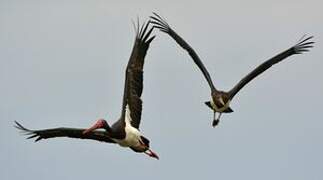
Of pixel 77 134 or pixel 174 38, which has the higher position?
pixel 174 38

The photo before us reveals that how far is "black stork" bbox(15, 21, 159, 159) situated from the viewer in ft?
96.3

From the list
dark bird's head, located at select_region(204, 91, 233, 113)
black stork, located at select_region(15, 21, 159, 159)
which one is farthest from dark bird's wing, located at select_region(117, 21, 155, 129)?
dark bird's head, located at select_region(204, 91, 233, 113)

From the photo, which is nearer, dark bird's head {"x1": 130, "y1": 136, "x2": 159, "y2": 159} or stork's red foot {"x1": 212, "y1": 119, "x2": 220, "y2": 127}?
dark bird's head {"x1": 130, "y1": 136, "x2": 159, "y2": 159}

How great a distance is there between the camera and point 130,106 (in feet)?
97.2

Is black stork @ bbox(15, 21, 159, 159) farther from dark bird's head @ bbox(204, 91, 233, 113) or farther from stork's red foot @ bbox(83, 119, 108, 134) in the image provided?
dark bird's head @ bbox(204, 91, 233, 113)

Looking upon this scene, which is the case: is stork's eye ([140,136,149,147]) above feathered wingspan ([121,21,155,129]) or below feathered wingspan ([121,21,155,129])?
below

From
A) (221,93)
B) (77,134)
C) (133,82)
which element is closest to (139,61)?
(133,82)

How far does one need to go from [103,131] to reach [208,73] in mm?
5420

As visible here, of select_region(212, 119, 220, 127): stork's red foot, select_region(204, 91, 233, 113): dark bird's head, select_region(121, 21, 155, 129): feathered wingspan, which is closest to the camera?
select_region(121, 21, 155, 129): feathered wingspan

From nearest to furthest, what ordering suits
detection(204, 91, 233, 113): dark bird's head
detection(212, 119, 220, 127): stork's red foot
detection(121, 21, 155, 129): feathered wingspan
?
detection(121, 21, 155, 129): feathered wingspan, detection(204, 91, 233, 113): dark bird's head, detection(212, 119, 220, 127): stork's red foot

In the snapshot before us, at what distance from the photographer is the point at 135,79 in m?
29.3

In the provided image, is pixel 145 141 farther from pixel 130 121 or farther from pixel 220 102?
pixel 220 102

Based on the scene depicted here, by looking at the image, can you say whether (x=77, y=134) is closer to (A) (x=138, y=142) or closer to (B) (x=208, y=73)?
(A) (x=138, y=142)

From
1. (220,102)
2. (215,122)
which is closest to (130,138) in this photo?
(220,102)
